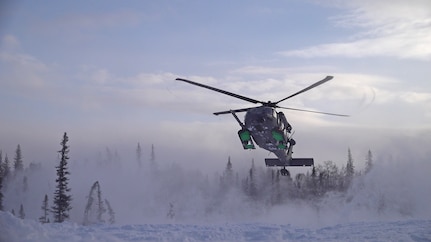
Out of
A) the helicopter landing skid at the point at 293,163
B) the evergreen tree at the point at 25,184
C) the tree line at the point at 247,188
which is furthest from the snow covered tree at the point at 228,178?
the helicopter landing skid at the point at 293,163

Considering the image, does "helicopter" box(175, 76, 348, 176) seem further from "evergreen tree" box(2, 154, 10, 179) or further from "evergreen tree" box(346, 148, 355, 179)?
"evergreen tree" box(2, 154, 10, 179)

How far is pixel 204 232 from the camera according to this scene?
20.6 m

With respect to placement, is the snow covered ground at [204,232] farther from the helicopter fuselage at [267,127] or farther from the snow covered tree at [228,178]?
the snow covered tree at [228,178]

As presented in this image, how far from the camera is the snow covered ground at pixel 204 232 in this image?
17659mm

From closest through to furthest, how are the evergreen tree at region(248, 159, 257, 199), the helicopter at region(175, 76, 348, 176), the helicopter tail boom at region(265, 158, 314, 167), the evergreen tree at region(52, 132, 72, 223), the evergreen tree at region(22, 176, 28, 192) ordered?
the helicopter at region(175, 76, 348, 176) < the helicopter tail boom at region(265, 158, 314, 167) < the evergreen tree at region(52, 132, 72, 223) < the evergreen tree at region(248, 159, 257, 199) < the evergreen tree at region(22, 176, 28, 192)

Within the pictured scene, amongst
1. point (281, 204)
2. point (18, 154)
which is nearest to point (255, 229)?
point (281, 204)

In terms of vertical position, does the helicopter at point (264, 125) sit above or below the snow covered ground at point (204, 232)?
above

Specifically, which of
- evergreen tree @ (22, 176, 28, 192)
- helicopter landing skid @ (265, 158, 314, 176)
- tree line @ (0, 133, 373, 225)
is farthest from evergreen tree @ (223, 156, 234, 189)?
helicopter landing skid @ (265, 158, 314, 176)

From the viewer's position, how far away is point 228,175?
331 feet

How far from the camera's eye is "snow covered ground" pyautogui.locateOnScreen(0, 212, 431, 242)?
17.7 meters

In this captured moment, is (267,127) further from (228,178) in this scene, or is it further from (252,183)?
(228,178)

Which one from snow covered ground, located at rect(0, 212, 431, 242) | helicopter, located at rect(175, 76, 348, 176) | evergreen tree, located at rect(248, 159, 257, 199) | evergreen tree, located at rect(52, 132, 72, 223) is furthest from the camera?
evergreen tree, located at rect(248, 159, 257, 199)

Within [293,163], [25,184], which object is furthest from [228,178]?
[293,163]

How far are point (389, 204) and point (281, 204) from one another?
1943cm
